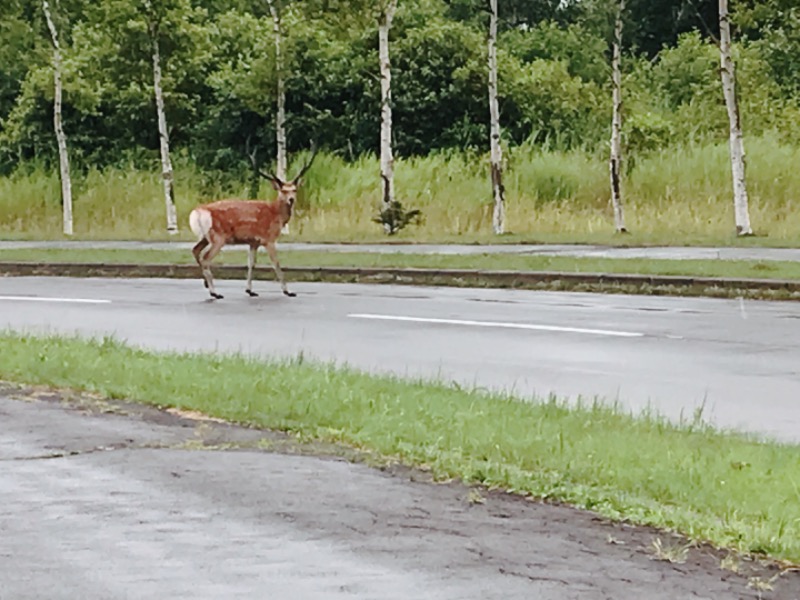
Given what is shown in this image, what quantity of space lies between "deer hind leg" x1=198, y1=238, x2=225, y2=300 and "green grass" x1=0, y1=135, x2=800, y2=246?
30.9ft

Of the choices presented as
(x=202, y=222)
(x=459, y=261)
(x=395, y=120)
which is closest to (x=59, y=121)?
(x=395, y=120)

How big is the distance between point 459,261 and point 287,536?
1712 centimetres

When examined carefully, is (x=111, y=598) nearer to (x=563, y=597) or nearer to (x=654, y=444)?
(x=563, y=597)

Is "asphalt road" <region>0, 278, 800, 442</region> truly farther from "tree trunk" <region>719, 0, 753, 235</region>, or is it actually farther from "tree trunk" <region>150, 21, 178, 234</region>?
"tree trunk" <region>150, 21, 178, 234</region>

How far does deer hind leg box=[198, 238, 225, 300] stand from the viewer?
66.7 ft

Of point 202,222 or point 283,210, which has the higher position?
point 283,210

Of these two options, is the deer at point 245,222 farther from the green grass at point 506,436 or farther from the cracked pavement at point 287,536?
the cracked pavement at point 287,536

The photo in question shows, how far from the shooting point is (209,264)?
2106cm

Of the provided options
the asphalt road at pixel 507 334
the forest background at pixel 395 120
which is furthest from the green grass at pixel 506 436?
the forest background at pixel 395 120

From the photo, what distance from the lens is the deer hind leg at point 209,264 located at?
20344 millimetres

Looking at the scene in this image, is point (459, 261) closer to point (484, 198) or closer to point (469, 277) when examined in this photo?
point (469, 277)

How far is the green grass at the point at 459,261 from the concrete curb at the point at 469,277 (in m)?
0.31

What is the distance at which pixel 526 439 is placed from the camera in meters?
8.89

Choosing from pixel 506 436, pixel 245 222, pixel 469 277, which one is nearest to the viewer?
pixel 506 436
